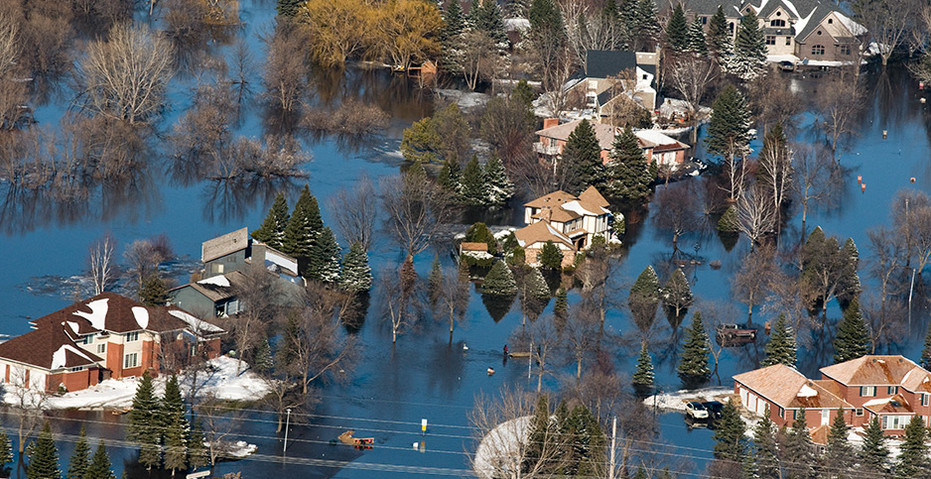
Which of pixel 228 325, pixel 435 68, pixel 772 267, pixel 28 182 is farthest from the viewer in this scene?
pixel 435 68

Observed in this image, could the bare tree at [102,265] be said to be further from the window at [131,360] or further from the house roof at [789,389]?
the house roof at [789,389]

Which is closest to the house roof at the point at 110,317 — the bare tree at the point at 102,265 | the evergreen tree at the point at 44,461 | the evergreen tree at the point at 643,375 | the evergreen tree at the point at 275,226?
the bare tree at the point at 102,265

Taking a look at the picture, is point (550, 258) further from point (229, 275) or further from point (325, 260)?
point (229, 275)

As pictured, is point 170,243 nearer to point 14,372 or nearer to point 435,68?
point 14,372

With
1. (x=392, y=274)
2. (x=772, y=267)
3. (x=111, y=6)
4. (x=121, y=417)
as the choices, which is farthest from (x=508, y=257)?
(x=111, y=6)

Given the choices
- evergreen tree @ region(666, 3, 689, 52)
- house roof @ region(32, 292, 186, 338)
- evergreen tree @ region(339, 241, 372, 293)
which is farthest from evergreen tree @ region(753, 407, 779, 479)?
evergreen tree @ region(666, 3, 689, 52)

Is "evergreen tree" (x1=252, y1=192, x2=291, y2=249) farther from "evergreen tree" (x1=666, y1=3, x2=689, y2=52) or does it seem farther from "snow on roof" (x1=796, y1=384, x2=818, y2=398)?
"evergreen tree" (x1=666, y1=3, x2=689, y2=52)
